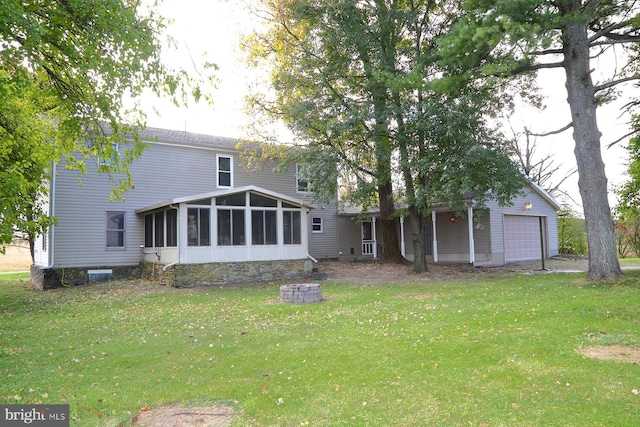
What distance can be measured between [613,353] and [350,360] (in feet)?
10.2

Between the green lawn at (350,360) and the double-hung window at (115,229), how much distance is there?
7.02 meters

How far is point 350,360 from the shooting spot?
5.30 m

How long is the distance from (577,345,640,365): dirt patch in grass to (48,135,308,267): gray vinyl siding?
14.2 meters

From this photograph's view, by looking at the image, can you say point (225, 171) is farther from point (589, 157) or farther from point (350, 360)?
point (350, 360)

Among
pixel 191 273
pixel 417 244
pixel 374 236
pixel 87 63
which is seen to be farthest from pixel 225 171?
Result: pixel 87 63

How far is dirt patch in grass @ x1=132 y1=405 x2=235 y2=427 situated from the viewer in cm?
380

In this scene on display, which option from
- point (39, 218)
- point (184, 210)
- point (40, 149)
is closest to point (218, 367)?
point (40, 149)

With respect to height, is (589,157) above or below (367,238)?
above

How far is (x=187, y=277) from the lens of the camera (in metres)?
14.1

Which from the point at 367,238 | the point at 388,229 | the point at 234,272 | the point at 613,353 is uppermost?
the point at 388,229

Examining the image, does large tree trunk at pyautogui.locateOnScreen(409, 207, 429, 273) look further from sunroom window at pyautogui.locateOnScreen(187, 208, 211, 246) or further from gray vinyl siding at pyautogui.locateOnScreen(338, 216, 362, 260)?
sunroom window at pyautogui.locateOnScreen(187, 208, 211, 246)

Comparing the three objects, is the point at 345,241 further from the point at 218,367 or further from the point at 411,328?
the point at 218,367

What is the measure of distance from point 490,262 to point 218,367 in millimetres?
16854

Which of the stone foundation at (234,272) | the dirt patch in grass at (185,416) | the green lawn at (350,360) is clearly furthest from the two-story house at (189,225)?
the dirt patch in grass at (185,416)
